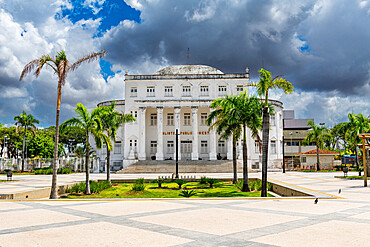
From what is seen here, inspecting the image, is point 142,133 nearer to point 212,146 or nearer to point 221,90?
point 212,146

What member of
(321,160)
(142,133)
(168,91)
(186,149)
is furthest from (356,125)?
(142,133)

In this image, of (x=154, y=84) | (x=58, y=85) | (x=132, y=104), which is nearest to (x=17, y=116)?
(x=132, y=104)

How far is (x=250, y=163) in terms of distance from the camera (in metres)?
46.8

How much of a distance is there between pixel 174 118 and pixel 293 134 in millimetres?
37361

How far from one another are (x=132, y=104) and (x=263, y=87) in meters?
36.7

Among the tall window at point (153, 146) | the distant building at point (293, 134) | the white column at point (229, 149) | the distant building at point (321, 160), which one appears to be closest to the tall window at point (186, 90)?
the tall window at point (153, 146)

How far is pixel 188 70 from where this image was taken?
54.4 m

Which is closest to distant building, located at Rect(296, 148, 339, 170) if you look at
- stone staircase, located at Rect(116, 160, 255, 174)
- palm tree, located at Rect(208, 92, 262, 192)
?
stone staircase, located at Rect(116, 160, 255, 174)

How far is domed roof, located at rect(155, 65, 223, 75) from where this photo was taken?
5394cm

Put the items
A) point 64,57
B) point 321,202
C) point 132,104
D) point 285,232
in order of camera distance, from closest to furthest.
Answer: point 285,232, point 321,202, point 64,57, point 132,104

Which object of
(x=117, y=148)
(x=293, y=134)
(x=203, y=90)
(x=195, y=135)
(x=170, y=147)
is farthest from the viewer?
(x=293, y=134)

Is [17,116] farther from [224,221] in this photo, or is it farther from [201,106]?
[224,221]

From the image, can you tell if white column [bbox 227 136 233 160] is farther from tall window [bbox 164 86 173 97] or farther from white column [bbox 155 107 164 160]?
tall window [bbox 164 86 173 97]

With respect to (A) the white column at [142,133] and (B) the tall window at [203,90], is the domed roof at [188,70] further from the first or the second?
(A) the white column at [142,133]
